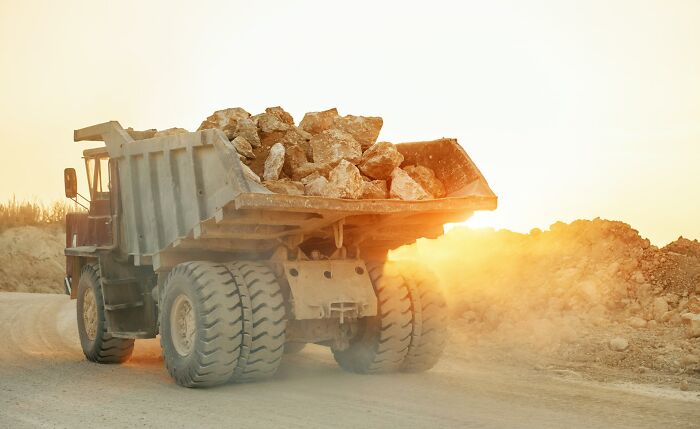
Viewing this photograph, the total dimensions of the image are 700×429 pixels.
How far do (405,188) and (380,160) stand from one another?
0.43 metres

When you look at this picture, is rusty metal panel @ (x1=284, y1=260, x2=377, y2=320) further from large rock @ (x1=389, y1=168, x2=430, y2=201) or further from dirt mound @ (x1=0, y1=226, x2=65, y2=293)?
dirt mound @ (x1=0, y1=226, x2=65, y2=293)

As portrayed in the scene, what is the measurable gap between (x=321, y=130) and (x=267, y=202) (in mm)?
2258

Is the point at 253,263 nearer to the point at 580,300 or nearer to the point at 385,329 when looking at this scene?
the point at 385,329

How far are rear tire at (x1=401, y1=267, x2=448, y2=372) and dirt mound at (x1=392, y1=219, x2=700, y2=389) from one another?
31.7 inches

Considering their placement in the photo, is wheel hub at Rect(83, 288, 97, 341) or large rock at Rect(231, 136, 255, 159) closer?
large rock at Rect(231, 136, 255, 159)

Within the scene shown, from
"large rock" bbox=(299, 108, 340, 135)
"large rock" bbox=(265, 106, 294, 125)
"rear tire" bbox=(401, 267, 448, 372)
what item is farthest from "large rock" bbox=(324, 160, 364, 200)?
"rear tire" bbox=(401, 267, 448, 372)

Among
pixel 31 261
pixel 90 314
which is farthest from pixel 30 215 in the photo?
pixel 90 314

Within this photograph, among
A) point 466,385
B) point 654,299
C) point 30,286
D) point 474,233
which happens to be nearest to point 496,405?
point 466,385

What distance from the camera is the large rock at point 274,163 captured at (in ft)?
31.3

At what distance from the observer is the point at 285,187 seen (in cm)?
929

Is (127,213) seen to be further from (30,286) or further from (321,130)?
(30,286)

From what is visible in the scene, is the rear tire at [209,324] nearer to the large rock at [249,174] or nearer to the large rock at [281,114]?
the large rock at [249,174]

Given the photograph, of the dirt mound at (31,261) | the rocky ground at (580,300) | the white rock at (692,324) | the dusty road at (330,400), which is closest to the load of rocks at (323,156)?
the rocky ground at (580,300)

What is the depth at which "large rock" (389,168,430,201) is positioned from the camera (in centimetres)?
977
